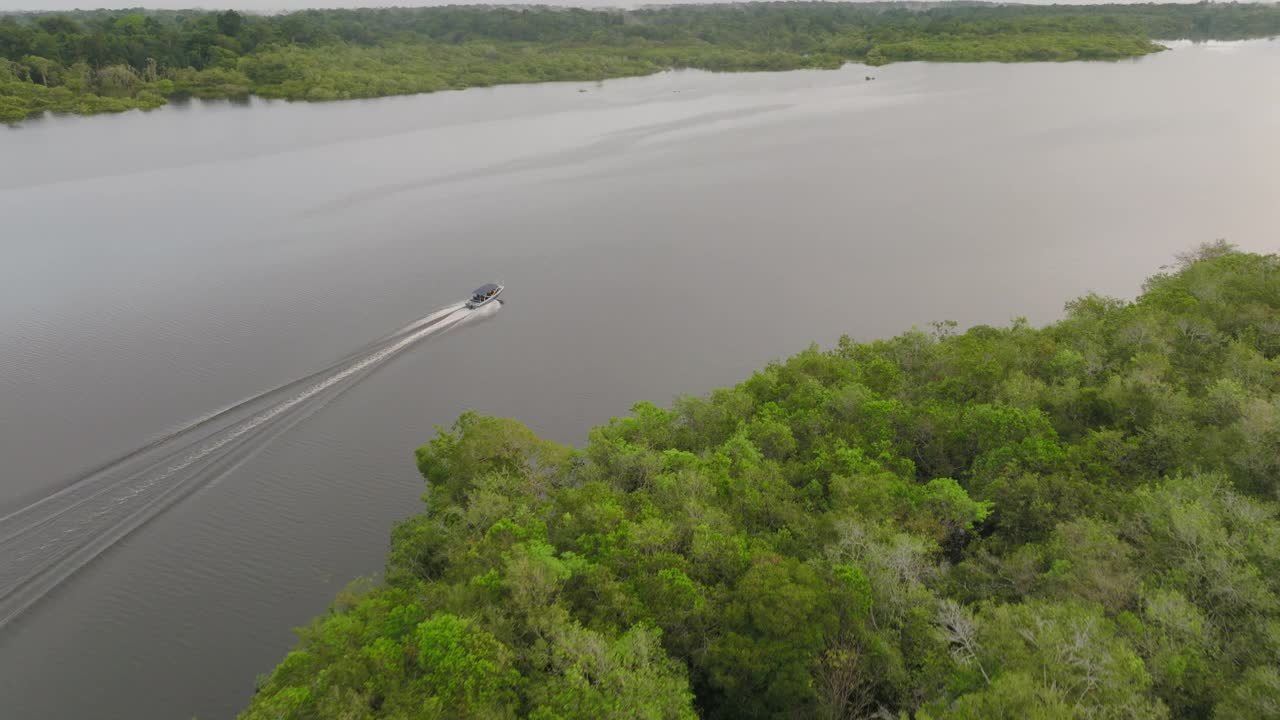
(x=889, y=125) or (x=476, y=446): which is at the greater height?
(x=889, y=125)

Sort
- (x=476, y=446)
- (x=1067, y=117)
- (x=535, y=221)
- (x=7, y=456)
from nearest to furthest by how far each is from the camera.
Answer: (x=476, y=446)
(x=7, y=456)
(x=535, y=221)
(x=1067, y=117)

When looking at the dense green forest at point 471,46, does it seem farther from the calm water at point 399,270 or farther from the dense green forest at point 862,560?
the dense green forest at point 862,560

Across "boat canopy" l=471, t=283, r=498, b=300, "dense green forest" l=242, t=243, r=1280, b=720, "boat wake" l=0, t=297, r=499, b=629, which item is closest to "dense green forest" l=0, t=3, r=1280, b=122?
"boat canopy" l=471, t=283, r=498, b=300

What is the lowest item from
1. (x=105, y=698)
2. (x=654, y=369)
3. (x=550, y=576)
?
(x=105, y=698)

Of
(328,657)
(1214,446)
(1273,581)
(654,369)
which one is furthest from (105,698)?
(1214,446)

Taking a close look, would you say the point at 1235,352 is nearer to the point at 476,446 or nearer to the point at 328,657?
the point at 476,446

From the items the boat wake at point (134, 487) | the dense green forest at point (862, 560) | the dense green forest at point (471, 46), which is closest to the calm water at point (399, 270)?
the boat wake at point (134, 487)

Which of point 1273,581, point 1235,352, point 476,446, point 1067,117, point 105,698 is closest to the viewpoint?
point 1273,581

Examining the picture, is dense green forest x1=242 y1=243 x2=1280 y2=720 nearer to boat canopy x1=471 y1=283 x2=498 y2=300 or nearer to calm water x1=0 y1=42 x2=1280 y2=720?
calm water x1=0 y1=42 x2=1280 y2=720
